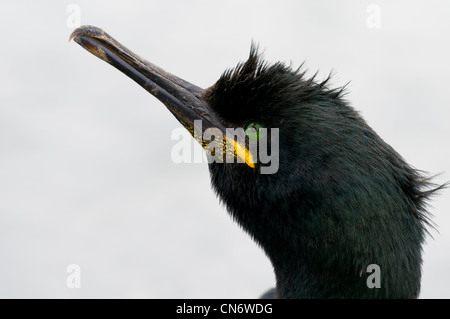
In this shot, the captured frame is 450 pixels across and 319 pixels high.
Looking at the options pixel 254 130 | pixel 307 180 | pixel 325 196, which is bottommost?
pixel 325 196

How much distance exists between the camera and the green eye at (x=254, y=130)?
16.5 ft

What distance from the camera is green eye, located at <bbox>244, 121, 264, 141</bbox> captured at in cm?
502

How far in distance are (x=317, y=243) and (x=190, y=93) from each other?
1.60 metres

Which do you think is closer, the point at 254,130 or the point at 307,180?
the point at 307,180

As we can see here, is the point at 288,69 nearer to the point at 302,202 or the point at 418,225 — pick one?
the point at 302,202

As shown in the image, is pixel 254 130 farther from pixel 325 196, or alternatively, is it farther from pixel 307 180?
pixel 325 196

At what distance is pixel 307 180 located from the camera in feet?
15.3

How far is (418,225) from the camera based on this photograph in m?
4.76

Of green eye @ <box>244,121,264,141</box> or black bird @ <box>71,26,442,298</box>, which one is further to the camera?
green eye @ <box>244,121,264,141</box>

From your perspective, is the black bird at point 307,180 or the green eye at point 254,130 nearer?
the black bird at point 307,180

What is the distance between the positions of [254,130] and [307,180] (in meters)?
0.64

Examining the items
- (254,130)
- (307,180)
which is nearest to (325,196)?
(307,180)

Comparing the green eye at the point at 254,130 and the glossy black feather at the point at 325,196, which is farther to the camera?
the green eye at the point at 254,130

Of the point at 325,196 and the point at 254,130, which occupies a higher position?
the point at 254,130
